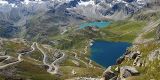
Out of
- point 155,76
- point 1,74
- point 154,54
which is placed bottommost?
point 155,76

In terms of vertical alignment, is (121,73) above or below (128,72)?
above

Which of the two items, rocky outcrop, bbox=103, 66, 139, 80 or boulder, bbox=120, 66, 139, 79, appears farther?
rocky outcrop, bbox=103, 66, 139, 80

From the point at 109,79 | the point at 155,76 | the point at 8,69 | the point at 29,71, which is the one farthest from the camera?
the point at 29,71

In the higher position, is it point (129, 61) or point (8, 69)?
point (8, 69)

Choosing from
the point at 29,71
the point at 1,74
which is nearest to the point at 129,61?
the point at 1,74

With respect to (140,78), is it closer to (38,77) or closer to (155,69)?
(155,69)

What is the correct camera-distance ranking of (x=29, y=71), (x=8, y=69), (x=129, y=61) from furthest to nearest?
(x=29, y=71), (x=8, y=69), (x=129, y=61)

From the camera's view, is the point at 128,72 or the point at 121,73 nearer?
the point at 128,72

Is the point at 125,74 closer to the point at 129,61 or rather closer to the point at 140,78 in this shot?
the point at 140,78

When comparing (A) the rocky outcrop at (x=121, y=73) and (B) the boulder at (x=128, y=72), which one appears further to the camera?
(A) the rocky outcrop at (x=121, y=73)

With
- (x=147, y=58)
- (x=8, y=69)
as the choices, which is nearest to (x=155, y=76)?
(x=147, y=58)

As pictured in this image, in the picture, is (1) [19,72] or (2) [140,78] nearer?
(2) [140,78]
